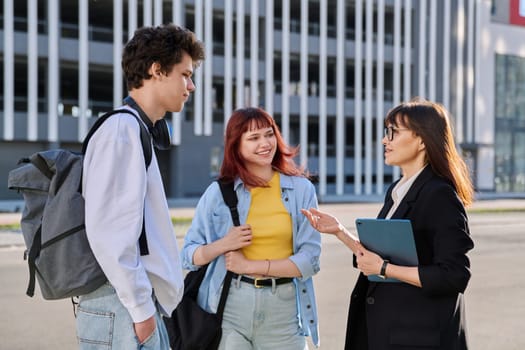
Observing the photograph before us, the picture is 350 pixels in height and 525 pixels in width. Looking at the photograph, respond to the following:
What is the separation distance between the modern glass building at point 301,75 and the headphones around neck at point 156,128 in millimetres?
27937

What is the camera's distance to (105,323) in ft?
6.75

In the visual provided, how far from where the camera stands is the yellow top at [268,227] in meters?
2.89

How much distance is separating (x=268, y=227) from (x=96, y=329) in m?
1.10

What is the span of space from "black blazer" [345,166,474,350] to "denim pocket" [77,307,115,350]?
46.0 inches

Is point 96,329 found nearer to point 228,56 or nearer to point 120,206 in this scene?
point 120,206

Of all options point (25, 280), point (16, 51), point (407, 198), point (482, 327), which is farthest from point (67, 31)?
point (407, 198)

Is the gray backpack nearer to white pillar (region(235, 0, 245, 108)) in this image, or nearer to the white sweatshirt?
the white sweatshirt

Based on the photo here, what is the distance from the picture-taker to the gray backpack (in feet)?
6.50

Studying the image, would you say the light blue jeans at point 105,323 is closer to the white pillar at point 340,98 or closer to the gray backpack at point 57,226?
the gray backpack at point 57,226

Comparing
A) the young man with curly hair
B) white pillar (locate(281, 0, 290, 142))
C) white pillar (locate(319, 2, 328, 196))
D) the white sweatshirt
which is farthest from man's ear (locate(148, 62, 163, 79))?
white pillar (locate(319, 2, 328, 196))

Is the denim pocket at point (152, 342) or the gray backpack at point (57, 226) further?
the denim pocket at point (152, 342)

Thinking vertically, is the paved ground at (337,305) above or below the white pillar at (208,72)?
below

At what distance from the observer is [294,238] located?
9.68 feet

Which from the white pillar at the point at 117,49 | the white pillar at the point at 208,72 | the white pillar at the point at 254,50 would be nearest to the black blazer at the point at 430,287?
the white pillar at the point at 117,49
